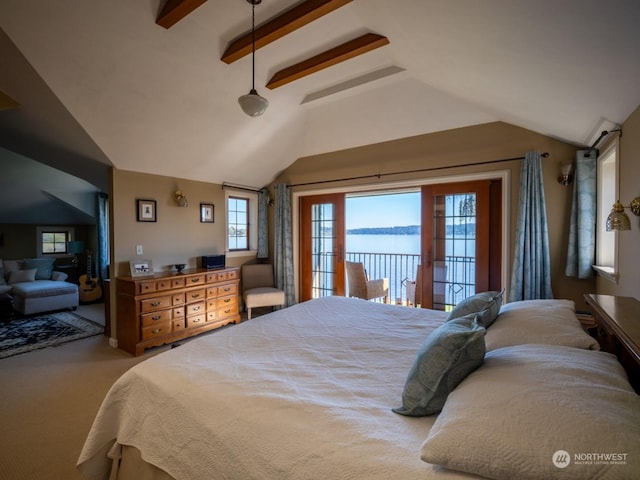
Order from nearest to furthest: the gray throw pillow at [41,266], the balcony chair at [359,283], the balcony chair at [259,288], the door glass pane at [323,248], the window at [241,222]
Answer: the balcony chair at [359,283], the balcony chair at [259,288], the door glass pane at [323,248], the window at [241,222], the gray throw pillow at [41,266]

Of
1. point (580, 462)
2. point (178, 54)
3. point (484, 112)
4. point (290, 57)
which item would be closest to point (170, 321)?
point (178, 54)

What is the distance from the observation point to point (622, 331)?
1043mm

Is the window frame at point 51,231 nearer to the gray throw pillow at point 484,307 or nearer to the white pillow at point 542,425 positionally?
the gray throw pillow at point 484,307

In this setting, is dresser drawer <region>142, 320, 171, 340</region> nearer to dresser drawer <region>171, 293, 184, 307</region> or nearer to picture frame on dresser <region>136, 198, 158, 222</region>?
dresser drawer <region>171, 293, 184, 307</region>

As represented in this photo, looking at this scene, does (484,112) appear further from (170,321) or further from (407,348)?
(170,321)

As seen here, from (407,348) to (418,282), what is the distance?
2843mm

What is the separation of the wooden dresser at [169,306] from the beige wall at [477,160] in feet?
7.61

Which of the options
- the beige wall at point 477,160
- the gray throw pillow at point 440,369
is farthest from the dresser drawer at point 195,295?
the gray throw pillow at point 440,369

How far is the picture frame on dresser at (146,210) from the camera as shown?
3717mm

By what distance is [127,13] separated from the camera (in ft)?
7.11

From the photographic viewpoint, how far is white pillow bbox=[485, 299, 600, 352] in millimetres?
1287

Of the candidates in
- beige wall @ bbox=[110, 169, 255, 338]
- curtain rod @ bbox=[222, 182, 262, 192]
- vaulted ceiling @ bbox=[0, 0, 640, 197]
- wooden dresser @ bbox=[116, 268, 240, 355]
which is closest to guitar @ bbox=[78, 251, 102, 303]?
vaulted ceiling @ bbox=[0, 0, 640, 197]

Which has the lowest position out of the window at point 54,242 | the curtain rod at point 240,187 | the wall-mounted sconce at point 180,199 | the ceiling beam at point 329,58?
the window at point 54,242

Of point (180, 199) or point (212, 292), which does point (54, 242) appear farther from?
point (212, 292)
